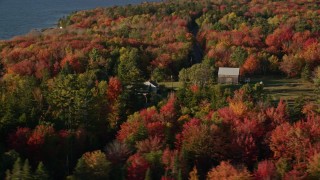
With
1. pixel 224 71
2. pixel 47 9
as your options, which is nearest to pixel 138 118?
pixel 224 71

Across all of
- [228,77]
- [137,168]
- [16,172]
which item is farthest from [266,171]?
[228,77]

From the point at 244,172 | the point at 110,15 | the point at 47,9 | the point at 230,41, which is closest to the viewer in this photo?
the point at 244,172

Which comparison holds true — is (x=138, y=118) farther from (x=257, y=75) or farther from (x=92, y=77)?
(x=257, y=75)

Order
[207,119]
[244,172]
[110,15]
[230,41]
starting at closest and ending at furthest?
[244,172] < [207,119] < [230,41] < [110,15]

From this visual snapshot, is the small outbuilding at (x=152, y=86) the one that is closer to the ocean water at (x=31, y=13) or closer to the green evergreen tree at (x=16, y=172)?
the green evergreen tree at (x=16, y=172)

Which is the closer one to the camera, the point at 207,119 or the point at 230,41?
the point at 207,119

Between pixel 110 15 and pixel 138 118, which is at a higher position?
pixel 110 15

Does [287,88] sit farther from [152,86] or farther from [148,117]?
[148,117]
